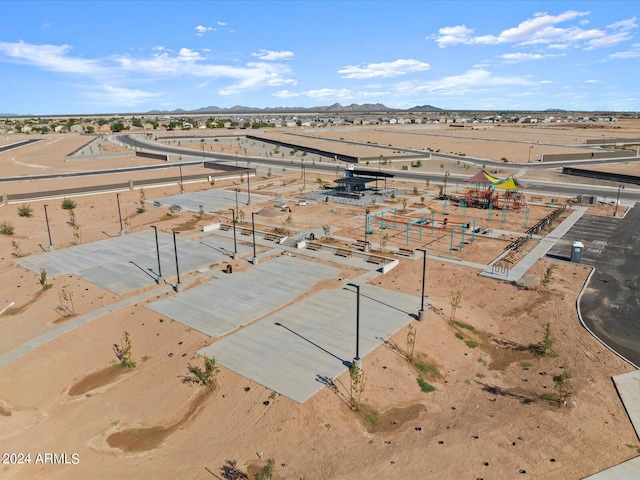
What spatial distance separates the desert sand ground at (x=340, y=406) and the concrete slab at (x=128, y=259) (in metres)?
2.62

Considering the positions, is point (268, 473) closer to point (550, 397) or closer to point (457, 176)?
point (550, 397)

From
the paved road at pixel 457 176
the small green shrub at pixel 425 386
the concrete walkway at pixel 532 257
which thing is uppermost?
the paved road at pixel 457 176

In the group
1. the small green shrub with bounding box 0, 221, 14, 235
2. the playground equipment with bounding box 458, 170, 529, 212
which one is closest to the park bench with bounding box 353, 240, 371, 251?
the playground equipment with bounding box 458, 170, 529, 212

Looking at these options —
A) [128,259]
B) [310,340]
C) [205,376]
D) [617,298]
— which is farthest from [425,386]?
[128,259]

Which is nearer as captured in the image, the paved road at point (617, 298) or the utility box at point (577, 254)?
the paved road at point (617, 298)

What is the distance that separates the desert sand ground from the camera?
15.8 m

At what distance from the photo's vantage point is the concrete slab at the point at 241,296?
2633 cm

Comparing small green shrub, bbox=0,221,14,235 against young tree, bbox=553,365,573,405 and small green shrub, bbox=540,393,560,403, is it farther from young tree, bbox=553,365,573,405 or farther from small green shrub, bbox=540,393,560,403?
young tree, bbox=553,365,573,405

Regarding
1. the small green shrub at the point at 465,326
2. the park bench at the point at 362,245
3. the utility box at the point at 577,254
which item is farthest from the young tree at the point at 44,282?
the utility box at the point at 577,254

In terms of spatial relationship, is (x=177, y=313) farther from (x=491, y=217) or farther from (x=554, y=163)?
(x=554, y=163)

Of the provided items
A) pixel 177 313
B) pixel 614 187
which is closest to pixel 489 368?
pixel 177 313

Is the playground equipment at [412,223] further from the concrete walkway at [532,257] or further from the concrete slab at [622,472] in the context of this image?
the concrete slab at [622,472]

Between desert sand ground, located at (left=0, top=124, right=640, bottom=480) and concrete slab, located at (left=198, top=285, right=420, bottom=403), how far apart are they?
786 millimetres

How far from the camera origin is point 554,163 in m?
94.1
